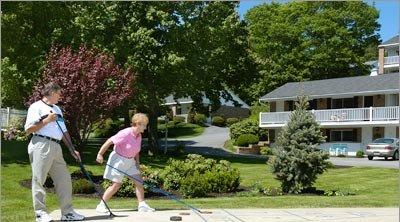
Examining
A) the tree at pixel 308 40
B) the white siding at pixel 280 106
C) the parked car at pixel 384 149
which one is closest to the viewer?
the parked car at pixel 384 149

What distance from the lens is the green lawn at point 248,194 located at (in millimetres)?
11656

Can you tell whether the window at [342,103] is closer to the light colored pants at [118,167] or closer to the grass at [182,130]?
the grass at [182,130]

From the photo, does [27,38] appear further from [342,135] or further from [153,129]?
[342,135]

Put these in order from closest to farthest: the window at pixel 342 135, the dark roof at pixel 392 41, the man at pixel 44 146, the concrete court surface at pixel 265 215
Answer: the man at pixel 44 146 → the concrete court surface at pixel 265 215 → the window at pixel 342 135 → the dark roof at pixel 392 41

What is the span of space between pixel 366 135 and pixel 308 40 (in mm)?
16901

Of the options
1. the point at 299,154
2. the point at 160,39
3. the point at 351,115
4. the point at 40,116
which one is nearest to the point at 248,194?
the point at 299,154

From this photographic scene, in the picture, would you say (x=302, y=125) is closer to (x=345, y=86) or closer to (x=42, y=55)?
(x=42, y=55)

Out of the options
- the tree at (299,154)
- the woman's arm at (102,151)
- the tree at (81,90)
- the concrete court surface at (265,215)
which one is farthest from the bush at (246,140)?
the woman's arm at (102,151)

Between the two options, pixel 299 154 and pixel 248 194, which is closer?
pixel 248 194

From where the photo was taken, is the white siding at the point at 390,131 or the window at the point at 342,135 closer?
the white siding at the point at 390,131

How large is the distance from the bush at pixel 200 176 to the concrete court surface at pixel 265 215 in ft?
14.4

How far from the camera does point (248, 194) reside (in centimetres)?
1484

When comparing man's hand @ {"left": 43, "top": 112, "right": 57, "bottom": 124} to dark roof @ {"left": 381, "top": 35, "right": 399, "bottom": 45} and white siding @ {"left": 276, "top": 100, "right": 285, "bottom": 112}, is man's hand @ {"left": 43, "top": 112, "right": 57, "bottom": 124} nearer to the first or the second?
white siding @ {"left": 276, "top": 100, "right": 285, "bottom": 112}

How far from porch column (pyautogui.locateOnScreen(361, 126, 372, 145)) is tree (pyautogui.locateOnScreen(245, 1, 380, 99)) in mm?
14346
